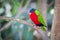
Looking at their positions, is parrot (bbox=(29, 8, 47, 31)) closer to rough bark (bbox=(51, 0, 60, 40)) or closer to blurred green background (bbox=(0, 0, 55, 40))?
blurred green background (bbox=(0, 0, 55, 40))

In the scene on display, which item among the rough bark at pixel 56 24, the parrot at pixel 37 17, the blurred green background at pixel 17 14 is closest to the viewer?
the rough bark at pixel 56 24

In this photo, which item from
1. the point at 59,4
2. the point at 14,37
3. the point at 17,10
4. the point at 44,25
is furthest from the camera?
the point at 14,37

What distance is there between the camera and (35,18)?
258cm

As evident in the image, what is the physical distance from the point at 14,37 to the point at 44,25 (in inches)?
38.4

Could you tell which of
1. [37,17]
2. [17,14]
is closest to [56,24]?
[37,17]

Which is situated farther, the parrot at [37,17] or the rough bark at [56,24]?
the parrot at [37,17]

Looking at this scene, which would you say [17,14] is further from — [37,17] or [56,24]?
[56,24]

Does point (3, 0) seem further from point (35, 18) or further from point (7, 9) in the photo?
point (35, 18)

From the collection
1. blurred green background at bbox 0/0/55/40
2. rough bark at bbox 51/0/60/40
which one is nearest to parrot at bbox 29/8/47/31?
blurred green background at bbox 0/0/55/40

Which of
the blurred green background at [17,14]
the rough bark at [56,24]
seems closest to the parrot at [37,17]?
the blurred green background at [17,14]

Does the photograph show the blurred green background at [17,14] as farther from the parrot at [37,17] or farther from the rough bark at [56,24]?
the rough bark at [56,24]

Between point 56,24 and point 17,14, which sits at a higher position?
point 56,24

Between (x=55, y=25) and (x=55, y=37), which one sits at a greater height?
(x=55, y=25)

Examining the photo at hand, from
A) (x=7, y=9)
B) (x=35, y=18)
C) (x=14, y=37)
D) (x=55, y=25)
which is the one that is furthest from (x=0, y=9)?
(x=55, y=25)
